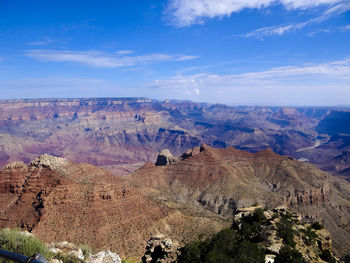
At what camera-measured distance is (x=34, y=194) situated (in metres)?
49.6

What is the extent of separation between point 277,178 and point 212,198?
112 feet

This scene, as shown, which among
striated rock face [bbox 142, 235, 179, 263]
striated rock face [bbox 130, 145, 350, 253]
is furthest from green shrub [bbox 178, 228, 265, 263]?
striated rock face [bbox 130, 145, 350, 253]

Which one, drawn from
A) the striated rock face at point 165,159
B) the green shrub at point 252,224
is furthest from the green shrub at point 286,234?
the striated rock face at point 165,159

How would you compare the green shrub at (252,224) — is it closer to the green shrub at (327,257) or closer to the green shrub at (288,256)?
the green shrub at (288,256)

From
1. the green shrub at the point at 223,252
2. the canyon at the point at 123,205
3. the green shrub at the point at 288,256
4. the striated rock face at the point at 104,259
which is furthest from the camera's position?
the canyon at the point at 123,205

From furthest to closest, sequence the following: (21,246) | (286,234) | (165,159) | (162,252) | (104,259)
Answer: (165,159), (162,252), (286,234), (104,259), (21,246)

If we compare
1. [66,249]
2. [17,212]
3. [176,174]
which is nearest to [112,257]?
[66,249]

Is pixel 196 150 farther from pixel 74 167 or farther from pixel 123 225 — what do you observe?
pixel 123 225

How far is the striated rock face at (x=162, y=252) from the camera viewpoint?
25395mm

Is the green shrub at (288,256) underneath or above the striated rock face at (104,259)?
underneath

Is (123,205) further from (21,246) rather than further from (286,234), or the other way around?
(21,246)

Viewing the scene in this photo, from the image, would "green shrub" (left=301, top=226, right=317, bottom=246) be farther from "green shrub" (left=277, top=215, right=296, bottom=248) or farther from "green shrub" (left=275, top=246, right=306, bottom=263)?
"green shrub" (left=275, top=246, right=306, bottom=263)

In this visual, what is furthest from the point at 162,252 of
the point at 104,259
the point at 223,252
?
the point at 104,259

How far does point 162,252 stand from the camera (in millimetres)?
26625
